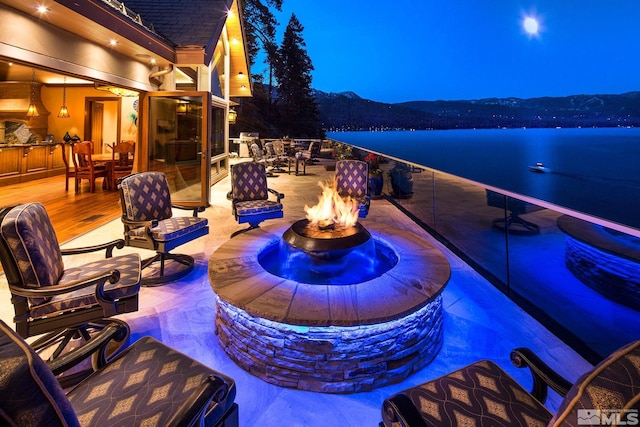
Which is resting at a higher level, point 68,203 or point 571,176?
point 571,176

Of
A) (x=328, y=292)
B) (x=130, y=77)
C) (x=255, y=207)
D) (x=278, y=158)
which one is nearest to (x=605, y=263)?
(x=328, y=292)

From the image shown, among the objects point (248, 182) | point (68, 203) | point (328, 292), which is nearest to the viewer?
point (328, 292)

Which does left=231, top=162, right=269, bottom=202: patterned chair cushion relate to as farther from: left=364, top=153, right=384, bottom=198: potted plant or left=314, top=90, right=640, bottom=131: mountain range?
left=314, top=90, right=640, bottom=131: mountain range

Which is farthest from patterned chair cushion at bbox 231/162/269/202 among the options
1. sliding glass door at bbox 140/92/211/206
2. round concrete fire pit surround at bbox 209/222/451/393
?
round concrete fire pit surround at bbox 209/222/451/393

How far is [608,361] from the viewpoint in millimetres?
805

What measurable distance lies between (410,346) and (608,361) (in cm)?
145

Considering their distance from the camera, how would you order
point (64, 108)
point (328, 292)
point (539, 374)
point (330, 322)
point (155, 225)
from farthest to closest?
point (64, 108) → point (155, 225) → point (328, 292) → point (330, 322) → point (539, 374)

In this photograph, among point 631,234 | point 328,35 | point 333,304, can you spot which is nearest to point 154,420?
point 333,304

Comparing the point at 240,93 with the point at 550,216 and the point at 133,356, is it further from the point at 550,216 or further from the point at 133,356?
the point at 133,356

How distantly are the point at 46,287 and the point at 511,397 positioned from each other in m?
2.51

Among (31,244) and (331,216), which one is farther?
(331,216)

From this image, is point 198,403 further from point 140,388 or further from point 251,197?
point 251,197

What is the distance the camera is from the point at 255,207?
461 cm

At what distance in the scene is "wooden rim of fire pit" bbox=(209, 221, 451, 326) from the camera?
1986 millimetres
